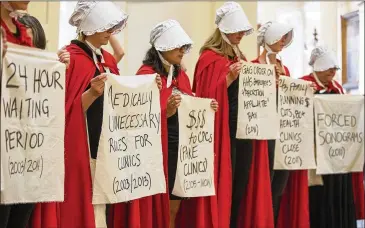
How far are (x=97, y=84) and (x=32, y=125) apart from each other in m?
0.45

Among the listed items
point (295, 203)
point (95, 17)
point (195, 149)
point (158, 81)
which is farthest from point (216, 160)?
point (95, 17)

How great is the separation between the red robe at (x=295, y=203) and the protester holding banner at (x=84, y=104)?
159 cm

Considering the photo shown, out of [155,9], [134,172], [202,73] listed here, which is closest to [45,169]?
[134,172]

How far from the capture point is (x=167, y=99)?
2.85m

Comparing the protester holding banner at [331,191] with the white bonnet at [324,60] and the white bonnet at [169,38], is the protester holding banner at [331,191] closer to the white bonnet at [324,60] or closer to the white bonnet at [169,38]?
the white bonnet at [324,60]

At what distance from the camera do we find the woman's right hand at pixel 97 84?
7.73ft

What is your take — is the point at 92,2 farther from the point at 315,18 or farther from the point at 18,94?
the point at 315,18

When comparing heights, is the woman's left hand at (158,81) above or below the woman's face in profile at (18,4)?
below

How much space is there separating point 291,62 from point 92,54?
6.79 meters

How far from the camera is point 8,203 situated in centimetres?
190

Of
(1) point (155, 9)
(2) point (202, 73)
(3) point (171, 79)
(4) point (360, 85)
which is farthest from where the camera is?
A: (4) point (360, 85)

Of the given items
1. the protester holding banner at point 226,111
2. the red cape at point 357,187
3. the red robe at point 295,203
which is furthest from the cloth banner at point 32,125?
the red cape at point 357,187

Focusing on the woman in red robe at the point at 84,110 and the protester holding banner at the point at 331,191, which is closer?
the woman in red robe at the point at 84,110

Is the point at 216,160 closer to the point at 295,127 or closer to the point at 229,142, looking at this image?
the point at 229,142
